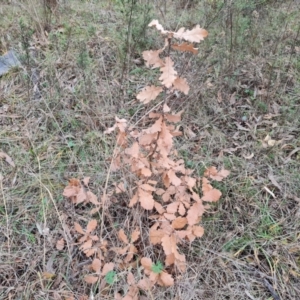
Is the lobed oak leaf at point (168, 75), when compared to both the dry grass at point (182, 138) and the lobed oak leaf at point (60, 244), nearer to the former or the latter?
the dry grass at point (182, 138)

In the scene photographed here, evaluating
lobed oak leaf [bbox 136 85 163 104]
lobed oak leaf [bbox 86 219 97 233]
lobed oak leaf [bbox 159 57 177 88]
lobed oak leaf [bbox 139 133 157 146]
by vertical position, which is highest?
lobed oak leaf [bbox 159 57 177 88]

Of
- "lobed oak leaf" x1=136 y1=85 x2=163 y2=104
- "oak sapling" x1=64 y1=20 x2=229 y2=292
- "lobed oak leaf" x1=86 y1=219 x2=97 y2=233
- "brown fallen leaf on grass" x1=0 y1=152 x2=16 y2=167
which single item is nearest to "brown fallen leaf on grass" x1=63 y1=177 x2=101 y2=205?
"oak sapling" x1=64 y1=20 x2=229 y2=292

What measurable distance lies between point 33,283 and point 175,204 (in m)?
0.86

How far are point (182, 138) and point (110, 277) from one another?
3.81 ft

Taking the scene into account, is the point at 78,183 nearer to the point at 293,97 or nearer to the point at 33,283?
the point at 33,283

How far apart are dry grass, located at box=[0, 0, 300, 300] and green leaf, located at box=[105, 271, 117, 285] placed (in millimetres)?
52

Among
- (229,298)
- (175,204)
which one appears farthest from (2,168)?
(229,298)

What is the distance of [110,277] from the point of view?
172cm

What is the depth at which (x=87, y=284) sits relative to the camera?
179 cm

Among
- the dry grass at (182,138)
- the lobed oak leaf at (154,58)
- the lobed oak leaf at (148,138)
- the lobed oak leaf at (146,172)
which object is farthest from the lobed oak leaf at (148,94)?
the dry grass at (182,138)

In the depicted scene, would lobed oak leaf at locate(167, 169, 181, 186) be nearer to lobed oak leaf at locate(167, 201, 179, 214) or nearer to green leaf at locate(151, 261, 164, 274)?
lobed oak leaf at locate(167, 201, 179, 214)

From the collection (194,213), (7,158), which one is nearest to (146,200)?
(194,213)

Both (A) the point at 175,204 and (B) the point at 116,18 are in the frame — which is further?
(B) the point at 116,18

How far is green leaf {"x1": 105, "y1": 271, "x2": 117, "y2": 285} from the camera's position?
5.62 ft
